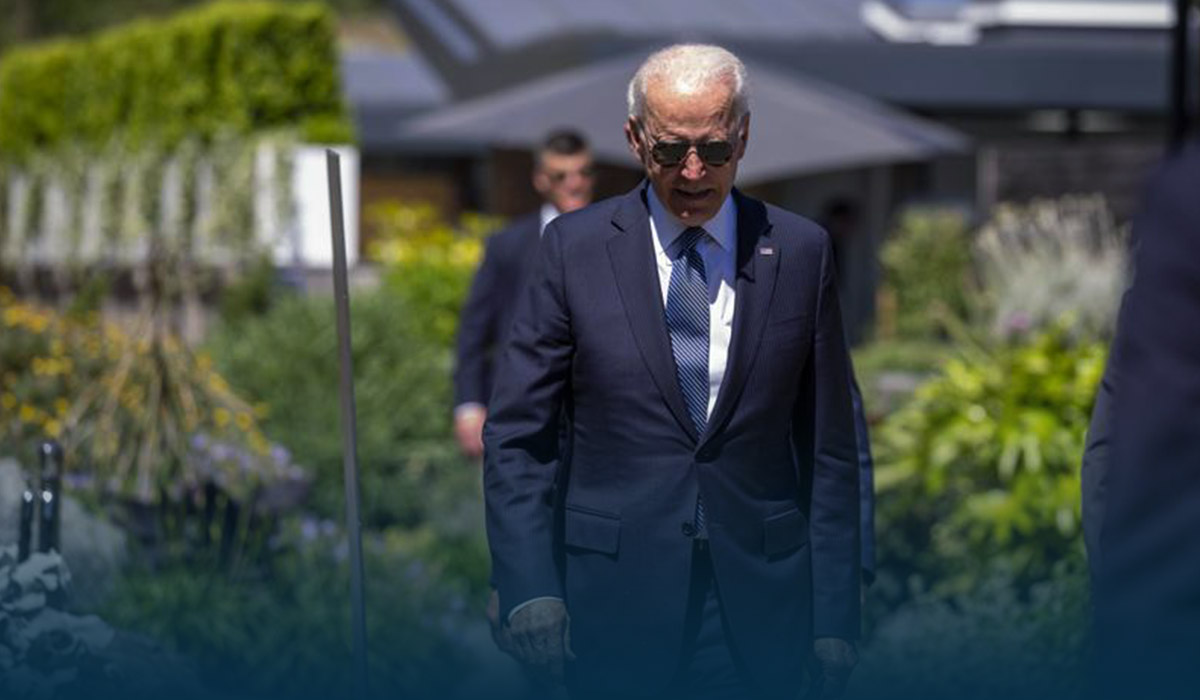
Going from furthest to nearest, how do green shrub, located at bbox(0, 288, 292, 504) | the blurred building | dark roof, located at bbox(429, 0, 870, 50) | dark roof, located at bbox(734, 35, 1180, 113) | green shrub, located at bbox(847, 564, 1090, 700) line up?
1. dark roof, located at bbox(429, 0, 870, 50)
2. dark roof, located at bbox(734, 35, 1180, 113)
3. the blurred building
4. green shrub, located at bbox(0, 288, 292, 504)
5. green shrub, located at bbox(847, 564, 1090, 700)

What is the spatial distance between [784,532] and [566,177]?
135 inches

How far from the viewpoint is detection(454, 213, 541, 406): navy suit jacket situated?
7.48 metres

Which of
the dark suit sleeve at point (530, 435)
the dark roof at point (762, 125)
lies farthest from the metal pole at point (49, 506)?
the dark roof at point (762, 125)

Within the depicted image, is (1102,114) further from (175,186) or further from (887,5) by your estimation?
(175,186)

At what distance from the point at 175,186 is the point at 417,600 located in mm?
11358

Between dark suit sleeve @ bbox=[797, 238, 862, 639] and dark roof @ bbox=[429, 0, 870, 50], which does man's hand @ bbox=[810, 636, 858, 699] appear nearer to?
dark suit sleeve @ bbox=[797, 238, 862, 639]

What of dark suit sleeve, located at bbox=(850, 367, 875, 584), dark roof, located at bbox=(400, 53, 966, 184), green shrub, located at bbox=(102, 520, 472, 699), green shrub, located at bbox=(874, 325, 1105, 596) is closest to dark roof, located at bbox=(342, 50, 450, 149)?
dark roof, located at bbox=(400, 53, 966, 184)

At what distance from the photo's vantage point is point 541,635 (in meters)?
4.06

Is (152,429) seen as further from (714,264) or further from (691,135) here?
(691,135)

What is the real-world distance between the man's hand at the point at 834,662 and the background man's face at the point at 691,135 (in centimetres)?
80

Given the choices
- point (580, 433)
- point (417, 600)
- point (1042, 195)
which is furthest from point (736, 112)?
point (1042, 195)

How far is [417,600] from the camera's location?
808 centimetres

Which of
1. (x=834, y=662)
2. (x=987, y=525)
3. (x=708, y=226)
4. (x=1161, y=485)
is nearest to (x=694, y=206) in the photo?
(x=708, y=226)

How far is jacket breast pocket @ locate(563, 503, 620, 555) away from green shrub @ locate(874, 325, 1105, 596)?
11.9ft
